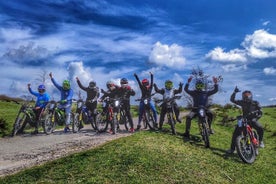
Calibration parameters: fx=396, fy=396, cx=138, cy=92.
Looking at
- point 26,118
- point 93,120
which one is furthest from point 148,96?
point 26,118

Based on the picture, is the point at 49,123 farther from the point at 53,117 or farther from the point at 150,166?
the point at 150,166

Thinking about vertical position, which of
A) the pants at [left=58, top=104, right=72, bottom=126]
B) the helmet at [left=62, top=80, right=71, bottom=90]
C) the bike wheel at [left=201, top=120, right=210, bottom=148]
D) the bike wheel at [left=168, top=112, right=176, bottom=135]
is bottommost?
the bike wheel at [left=201, top=120, right=210, bottom=148]

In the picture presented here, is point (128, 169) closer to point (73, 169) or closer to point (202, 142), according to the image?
point (73, 169)

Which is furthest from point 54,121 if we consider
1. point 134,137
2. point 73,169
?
point 73,169

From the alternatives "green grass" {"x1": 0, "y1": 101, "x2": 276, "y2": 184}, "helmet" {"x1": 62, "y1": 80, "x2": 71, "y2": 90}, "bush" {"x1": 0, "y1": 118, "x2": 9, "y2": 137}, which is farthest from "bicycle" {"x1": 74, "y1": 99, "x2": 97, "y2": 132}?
"green grass" {"x1": 0, "y1": 101, "x2": 276, "y2": 184}

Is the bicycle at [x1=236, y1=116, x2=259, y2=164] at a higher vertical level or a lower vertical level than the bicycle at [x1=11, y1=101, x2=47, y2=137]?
lower

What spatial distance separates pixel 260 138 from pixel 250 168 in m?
3.16

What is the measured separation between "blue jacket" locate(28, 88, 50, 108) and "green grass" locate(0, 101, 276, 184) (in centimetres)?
733

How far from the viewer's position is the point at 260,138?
16953mm

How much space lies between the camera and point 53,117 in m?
20.7

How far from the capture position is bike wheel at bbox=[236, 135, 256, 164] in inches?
572

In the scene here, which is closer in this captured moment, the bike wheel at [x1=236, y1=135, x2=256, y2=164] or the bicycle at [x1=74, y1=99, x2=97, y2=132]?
the bike wheel at [x1=236, y1=135, x2=256, y2=164]

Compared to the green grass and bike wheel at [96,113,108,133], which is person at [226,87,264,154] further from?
bike wheel at [96,113,108,133]

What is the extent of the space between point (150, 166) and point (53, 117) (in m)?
10.5
